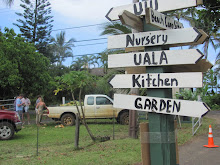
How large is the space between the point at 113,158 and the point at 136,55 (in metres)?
4.06

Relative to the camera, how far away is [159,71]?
11.3ft

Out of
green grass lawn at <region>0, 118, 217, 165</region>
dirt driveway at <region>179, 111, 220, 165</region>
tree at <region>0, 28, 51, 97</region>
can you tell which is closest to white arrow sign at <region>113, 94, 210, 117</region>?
green grass lawn at <region>0, 118, 217, 165</region>

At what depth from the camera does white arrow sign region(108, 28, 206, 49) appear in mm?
3307

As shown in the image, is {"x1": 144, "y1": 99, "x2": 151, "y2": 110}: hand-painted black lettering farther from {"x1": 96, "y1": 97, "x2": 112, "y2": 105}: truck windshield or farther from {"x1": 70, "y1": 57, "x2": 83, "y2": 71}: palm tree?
{"x1": 70, "y1": 57, "x2": 83, "y2": 71}: palm tree

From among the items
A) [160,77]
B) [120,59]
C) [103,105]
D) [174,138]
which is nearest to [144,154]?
[174,138]

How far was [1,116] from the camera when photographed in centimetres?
1052

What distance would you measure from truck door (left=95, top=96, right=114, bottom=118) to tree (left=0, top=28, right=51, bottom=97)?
283 inches

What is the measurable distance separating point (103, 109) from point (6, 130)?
6.24m

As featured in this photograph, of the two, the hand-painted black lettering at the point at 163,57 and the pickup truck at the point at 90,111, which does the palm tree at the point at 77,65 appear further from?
the hand-painted black lettering at the point at 163,57

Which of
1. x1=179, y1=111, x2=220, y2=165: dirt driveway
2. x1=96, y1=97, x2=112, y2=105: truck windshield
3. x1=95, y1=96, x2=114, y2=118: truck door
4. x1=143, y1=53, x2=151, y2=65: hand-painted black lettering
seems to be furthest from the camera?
x1=96, y1=97, x2=112, y2=105: truck windshield

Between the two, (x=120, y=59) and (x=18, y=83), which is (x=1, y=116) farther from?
(x=18, y=83)

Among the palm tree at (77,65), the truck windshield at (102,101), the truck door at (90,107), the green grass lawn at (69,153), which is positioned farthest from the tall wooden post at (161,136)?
the palm tree at (77,65)

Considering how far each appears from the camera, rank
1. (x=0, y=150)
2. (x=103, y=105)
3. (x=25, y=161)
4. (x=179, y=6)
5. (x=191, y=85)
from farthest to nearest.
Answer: (x=103, y=105) < (x=0, y=150) < (x=25, y=161) < (x=179, y=6) < (x=191, y=85)

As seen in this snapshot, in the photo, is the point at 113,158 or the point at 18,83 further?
the point at 18,83
